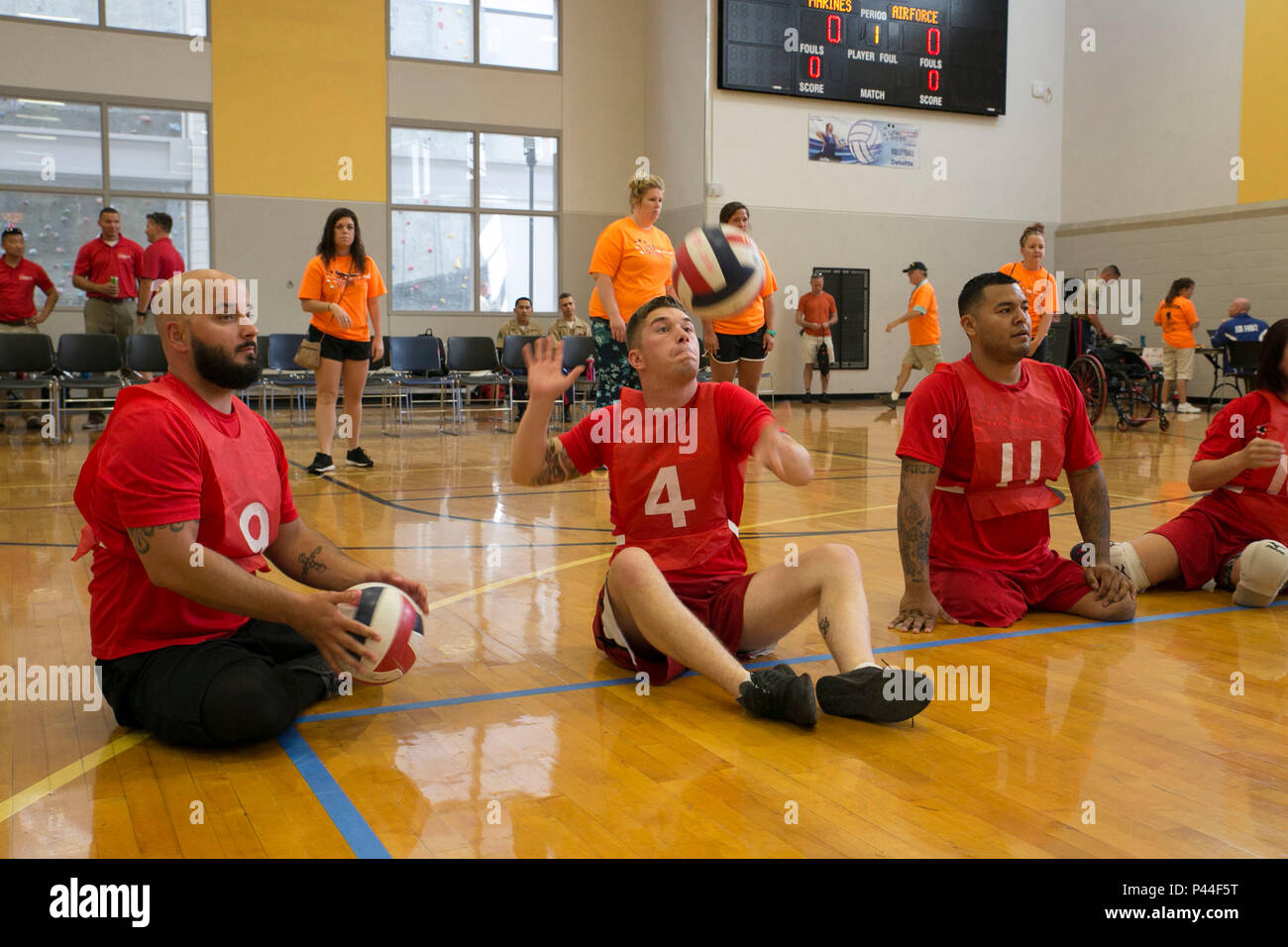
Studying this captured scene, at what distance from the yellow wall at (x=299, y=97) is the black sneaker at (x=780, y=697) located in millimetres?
13806

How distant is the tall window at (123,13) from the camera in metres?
13.8

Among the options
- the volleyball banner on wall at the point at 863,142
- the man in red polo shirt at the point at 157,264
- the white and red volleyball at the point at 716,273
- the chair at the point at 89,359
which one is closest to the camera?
the white and red volleyball at the point at 716,273

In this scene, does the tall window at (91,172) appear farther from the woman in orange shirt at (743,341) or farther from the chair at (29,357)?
the woman in orange shirt at (743,341)

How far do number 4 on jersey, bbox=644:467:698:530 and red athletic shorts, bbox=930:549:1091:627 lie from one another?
1.13m

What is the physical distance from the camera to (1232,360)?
12.2m

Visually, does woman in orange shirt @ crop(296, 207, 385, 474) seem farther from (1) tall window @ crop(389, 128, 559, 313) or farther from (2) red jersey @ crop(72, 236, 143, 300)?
(1) tall window @ crop(389, 128, 559, 313)

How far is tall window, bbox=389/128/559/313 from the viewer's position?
16.0 m

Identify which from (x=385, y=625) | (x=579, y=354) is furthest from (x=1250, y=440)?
(x=579, y=354)

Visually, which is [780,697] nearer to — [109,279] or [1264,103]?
[109,279]

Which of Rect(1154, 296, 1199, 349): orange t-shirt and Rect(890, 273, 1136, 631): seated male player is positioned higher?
Rect(1154, 296, 1199, 349): orange t-shirt

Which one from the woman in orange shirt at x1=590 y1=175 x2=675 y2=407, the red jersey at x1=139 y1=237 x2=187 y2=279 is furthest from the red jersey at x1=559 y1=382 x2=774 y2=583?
the red jersey at x1=139 y1=237 x2=187 y2=279

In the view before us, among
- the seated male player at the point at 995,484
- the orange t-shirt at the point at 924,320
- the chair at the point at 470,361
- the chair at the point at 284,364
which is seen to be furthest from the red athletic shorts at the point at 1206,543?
the orange t-shirt at the point at 924,320

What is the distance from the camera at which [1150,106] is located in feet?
54.0
